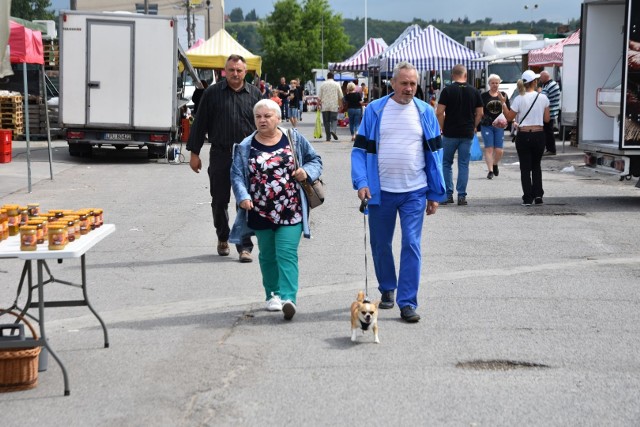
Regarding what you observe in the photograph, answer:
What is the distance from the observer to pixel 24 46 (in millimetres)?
16109

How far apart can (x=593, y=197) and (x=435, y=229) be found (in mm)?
4563

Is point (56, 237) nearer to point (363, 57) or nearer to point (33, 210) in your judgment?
point (33, 210)

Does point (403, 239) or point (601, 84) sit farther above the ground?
point (601, 84)

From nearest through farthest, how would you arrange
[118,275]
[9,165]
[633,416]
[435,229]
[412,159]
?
[633,416] → [412,159] → [118,275] → [435,229] → [9,165]

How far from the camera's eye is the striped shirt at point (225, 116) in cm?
1052

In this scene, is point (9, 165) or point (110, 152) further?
point (110, 152)

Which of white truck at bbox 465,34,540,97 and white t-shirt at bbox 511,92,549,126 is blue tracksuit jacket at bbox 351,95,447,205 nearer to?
white t-shirt at bbox 511,92,549,126

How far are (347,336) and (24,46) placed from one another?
1042 cm

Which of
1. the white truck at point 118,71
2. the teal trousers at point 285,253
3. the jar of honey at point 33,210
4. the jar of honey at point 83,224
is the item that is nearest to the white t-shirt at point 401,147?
the teal trousers at point 285,253

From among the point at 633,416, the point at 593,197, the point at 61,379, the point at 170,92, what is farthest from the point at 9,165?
the point at 633,416

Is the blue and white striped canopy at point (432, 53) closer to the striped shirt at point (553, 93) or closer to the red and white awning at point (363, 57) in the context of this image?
the red and white awning at point (363, 57)

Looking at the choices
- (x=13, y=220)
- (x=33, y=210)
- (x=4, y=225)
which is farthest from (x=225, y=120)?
(x=4, y=225)

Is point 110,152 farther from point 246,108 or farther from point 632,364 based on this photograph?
point 632,364

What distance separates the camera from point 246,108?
10547mm
